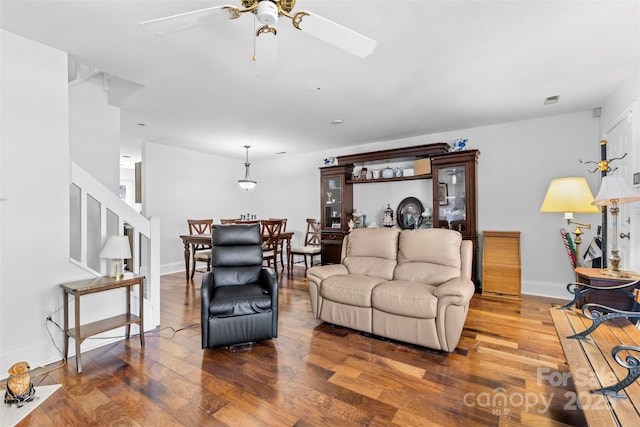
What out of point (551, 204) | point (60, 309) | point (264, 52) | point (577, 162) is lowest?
point (60, 309)

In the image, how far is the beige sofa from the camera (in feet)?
7.72

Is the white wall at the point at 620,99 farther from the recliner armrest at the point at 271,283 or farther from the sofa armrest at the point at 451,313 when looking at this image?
the recliner armrest at the point at 271,283

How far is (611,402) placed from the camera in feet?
3.70

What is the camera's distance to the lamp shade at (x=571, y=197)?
8.73 ft

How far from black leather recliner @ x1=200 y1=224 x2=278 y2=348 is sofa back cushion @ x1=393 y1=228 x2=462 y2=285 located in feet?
4.38

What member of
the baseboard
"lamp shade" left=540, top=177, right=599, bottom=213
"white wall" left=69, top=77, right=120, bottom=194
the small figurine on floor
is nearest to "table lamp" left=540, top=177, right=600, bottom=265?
"lamp shade" left=540, top=177, right=599, bottom=213

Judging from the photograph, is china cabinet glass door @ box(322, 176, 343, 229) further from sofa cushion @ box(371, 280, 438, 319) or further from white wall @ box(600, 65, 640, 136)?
white wall @ box(600, 65, 640, 136)

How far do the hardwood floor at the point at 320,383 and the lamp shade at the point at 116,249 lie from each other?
80cm

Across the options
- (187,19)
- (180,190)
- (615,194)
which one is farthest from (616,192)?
(180,190)

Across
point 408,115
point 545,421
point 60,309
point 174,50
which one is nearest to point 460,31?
point 408,115

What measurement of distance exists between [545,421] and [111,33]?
12.2 feet

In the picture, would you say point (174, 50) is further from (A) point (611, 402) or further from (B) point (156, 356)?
(A) point (611, 402)

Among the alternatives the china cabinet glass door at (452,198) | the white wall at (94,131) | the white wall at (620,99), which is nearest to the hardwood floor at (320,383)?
the china cabinet glass door at (452,198)

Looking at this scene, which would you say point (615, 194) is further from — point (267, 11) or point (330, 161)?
point (330, 161)
